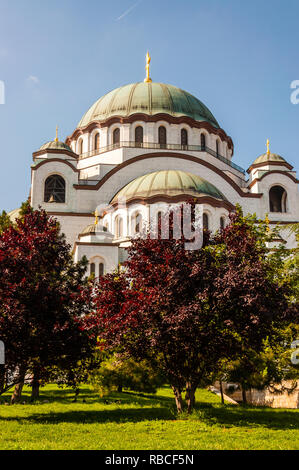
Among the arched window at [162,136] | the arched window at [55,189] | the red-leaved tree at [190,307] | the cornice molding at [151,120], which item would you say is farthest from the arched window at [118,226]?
the red-leaved tree at [190,307]

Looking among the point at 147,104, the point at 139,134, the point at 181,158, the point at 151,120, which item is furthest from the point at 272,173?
the point at 147,104

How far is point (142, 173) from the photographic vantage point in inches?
1390

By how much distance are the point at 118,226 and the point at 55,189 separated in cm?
669

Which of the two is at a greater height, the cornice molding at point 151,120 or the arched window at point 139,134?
the cornice molding at point 151,120

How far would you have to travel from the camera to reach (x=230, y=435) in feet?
29.5

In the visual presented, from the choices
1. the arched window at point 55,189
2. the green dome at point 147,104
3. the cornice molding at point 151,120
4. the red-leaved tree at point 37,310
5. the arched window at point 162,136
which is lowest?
the red-leaved tree at point 37,310

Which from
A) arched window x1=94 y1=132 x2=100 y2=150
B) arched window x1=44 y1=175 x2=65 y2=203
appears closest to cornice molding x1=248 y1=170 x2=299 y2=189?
arched window x1=94 y1=132 x2=100 y2=150

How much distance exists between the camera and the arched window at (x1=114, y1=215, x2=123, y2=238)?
96.7 ft

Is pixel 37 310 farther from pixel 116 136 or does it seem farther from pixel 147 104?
pixel 147 104

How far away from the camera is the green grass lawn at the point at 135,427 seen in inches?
324

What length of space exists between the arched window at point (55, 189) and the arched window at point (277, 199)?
14852 millimetres

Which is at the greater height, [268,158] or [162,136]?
[162,136]

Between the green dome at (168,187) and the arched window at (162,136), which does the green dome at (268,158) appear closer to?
the arched window at (162,136)
